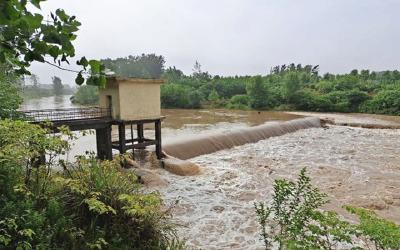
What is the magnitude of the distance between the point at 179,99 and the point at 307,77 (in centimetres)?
2071

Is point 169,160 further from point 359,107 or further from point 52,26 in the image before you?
point 359,107

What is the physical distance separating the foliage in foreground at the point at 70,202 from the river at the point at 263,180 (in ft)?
9.53

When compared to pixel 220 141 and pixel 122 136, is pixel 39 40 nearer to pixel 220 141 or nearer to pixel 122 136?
pixel 122 136

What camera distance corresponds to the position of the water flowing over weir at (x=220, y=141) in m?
15.1

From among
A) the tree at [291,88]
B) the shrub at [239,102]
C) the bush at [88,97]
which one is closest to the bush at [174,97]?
the shrub at [239,102]

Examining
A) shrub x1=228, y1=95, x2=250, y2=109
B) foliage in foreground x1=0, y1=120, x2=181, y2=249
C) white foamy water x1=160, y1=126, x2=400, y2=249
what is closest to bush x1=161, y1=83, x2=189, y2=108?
shrub x1=228, y1=95, x2=250, y2=109

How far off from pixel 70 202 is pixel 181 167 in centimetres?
798

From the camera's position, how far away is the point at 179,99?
41250 millimetres

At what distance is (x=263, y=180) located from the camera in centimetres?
1173

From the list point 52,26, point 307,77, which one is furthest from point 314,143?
point 307,77

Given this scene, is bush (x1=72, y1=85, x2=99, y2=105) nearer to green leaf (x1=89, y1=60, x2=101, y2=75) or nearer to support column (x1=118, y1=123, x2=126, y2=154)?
support column (x1=118, y1=123, x2=126, y2=154)

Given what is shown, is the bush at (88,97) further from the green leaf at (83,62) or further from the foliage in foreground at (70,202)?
the green leaf at (83,62)

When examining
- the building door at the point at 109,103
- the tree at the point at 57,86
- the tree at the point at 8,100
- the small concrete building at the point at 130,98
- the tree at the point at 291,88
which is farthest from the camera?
the tree at the point at 57,86

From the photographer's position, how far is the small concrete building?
12.1 metres
